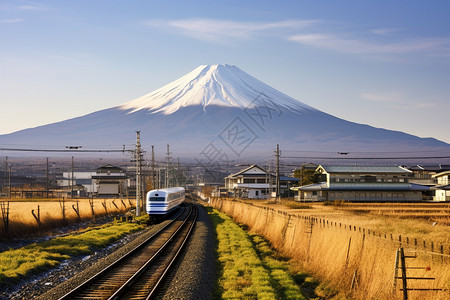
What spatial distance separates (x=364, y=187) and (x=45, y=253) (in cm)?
5633

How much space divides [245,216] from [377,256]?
2489 cm

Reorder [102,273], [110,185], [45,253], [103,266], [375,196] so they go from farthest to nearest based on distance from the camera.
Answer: [110,185] < [375,196] < [45,253] < [103,266] < [102,273]

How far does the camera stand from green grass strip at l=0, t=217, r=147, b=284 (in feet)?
58.6

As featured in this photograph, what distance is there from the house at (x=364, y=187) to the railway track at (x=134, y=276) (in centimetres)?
4685

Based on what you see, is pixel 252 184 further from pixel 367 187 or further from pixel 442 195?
pixel 442 195

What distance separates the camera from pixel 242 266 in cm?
1858

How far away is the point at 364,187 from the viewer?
2822 inches

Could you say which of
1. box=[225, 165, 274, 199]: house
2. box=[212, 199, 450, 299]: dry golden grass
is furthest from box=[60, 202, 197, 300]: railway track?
box=[225, 165, 274, 199]: house

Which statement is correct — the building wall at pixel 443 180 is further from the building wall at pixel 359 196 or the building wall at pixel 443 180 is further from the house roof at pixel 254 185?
the house roof at pixel 254 185

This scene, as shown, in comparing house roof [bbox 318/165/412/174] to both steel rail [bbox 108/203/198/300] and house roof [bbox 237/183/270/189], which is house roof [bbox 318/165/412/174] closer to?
house roof [bbox 237/183/270/189]

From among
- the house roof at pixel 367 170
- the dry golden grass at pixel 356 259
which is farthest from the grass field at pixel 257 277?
the house roof at pixel 367 170

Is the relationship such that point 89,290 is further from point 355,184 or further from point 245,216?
point 355,184

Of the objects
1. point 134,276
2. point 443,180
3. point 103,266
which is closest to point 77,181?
point 443,180

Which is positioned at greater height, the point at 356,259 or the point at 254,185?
the point at 254,185
